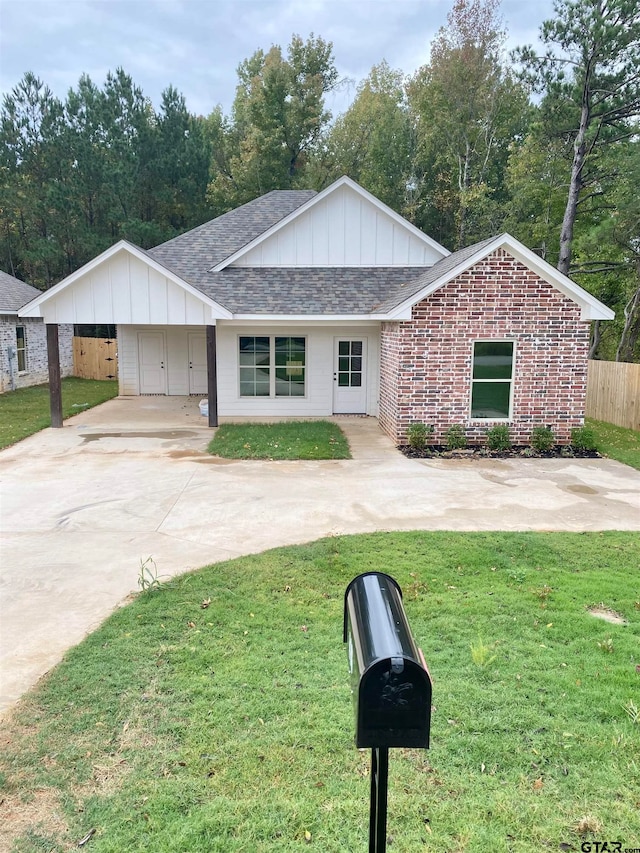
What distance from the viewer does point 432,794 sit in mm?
2879

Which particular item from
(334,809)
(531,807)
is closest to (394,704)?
(334,809)

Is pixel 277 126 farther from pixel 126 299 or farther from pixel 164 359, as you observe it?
pixel 126 299

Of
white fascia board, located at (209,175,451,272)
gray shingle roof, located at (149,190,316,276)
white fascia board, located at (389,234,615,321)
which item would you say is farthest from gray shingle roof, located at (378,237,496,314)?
gray shingle roof, located at (149,190,316,276)

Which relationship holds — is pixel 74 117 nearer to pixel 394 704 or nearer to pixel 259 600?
pixel 259 600

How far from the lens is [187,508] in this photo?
24.9 ft

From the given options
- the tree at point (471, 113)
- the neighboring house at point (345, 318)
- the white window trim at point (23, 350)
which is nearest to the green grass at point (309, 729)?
the neighboring house at point (345, 318)

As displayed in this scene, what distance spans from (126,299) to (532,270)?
8562 millimetres

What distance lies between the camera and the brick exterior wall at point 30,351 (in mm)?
20094

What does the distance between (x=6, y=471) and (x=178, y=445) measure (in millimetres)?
3166

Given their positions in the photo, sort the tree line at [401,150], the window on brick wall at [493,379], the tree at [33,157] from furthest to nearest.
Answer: the tree at [33,157] < the tree line at [401,150] < the window on brick wall at [493,379]

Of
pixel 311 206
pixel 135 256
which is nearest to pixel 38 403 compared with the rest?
pixel 135 256

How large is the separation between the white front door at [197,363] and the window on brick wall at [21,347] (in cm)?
728

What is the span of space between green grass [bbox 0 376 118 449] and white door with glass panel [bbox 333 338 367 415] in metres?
7.11

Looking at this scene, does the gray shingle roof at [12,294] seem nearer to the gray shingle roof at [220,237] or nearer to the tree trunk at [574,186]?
the gray shingle roof at [220,237]
